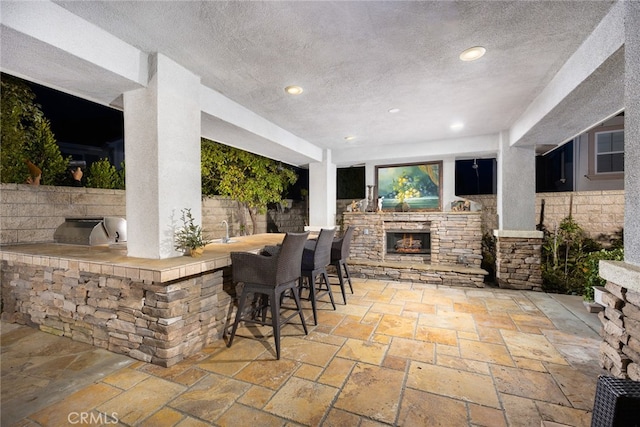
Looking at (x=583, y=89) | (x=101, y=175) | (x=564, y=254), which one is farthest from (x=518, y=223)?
(x=101, y=175)

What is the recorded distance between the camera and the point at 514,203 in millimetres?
4750

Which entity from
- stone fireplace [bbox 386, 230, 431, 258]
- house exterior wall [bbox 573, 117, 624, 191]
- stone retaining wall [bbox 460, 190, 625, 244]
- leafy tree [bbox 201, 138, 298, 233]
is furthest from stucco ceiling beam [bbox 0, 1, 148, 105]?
house exterior wall [bbox 573, 117, 624, 191]

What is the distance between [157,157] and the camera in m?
2.49

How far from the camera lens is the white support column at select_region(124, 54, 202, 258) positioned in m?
2.51

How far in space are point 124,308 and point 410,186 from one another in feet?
17.8

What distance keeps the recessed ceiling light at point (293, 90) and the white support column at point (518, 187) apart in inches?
148

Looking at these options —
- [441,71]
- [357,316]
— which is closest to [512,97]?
[441,71]

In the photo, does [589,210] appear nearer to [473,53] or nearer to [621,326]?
[621,326]

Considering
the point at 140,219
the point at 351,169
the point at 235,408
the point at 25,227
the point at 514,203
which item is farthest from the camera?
the point at 351,169

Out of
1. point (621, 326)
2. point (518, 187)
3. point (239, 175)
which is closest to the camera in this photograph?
point (621, 326)

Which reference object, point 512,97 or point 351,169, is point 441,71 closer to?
point 512,97

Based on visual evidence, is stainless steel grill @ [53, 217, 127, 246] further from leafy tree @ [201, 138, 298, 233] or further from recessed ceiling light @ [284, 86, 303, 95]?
recessed ceiling light @ [284, 86, 303, 95]

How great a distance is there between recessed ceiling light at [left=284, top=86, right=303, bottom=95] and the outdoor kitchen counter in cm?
191

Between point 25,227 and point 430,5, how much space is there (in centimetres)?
489
